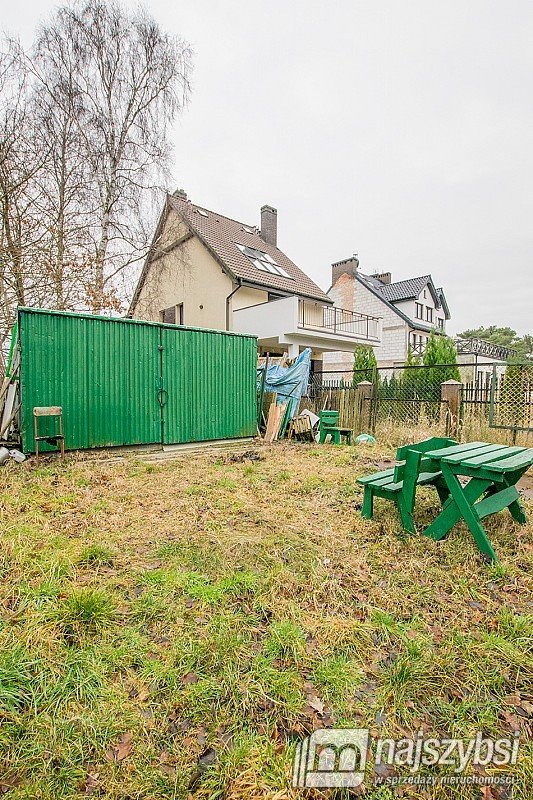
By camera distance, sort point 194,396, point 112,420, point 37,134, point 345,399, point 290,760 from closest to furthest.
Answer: point 290,760 → point 112,420 → point 194,396 → point 37,134 → point 345,399

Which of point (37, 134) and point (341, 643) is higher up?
point (37, 134)

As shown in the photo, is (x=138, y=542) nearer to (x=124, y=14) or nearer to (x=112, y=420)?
(x=112, y=420)

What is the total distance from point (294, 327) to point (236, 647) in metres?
12.2

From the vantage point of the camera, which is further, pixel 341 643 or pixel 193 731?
pixel 341 643

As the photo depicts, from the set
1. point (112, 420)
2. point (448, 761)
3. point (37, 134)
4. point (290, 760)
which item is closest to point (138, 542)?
point (290, 760)

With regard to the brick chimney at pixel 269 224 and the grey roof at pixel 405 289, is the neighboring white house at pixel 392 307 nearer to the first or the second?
the grey roof at pixel 405 289

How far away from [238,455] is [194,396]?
1.57 meters

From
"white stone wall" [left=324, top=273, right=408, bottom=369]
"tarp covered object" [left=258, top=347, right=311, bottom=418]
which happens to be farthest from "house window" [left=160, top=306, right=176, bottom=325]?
"white stone wall" [left=324, top=273, right=408, bottom=369]

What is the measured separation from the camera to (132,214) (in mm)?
11383

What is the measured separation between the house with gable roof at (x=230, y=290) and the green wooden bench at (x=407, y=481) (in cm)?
1031

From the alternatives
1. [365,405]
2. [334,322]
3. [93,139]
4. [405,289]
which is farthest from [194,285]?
[405,289]

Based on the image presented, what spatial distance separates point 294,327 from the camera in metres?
13.4

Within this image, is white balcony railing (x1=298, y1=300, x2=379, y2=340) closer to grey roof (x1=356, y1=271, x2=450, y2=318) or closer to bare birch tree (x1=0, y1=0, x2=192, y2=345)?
bare birch tree (x1=0, y1=0, x2=192, y2=345)

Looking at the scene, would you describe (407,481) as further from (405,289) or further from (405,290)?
(405,289)
